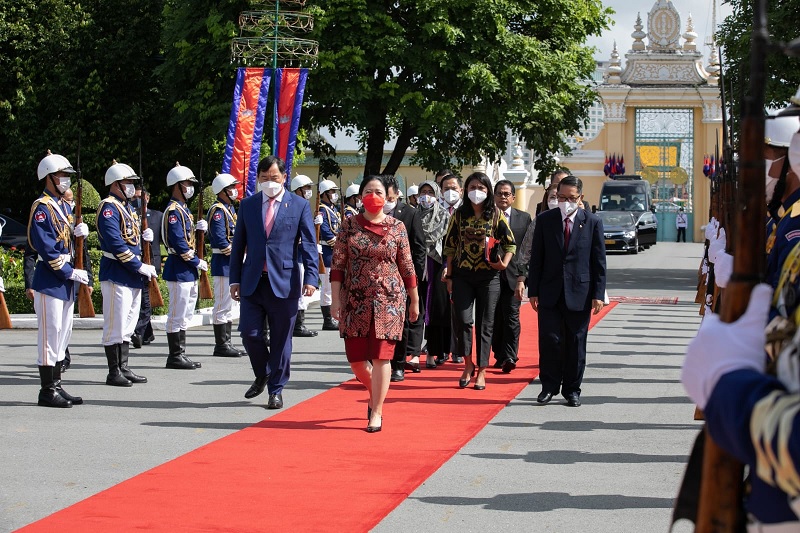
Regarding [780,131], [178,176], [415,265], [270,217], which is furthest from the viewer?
[178,176]

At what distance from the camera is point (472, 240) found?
1105cm

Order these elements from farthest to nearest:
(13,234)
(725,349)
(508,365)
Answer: (13,234) → (508,365) → (725,349)

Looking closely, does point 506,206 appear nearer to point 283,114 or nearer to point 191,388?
point 191,388

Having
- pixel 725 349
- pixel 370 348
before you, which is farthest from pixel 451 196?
pixel 725 349

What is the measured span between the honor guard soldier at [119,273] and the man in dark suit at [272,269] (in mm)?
1530

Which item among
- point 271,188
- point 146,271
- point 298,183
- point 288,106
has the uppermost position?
point 288,106

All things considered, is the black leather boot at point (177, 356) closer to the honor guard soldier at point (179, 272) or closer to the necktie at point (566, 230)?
the honor guard soldier at point (179, 272)

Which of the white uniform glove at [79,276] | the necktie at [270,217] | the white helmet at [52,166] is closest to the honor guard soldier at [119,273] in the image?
the white uniform glove at [79,276]

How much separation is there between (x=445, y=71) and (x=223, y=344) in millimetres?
16508

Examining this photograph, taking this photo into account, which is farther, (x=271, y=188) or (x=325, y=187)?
(x=325, y=187)

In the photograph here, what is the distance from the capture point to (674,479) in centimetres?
708

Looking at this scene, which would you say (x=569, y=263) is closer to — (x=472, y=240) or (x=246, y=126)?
(x=472, y=240)

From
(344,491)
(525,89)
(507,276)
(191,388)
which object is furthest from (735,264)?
(525,89)

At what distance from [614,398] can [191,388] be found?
367 centimetres
